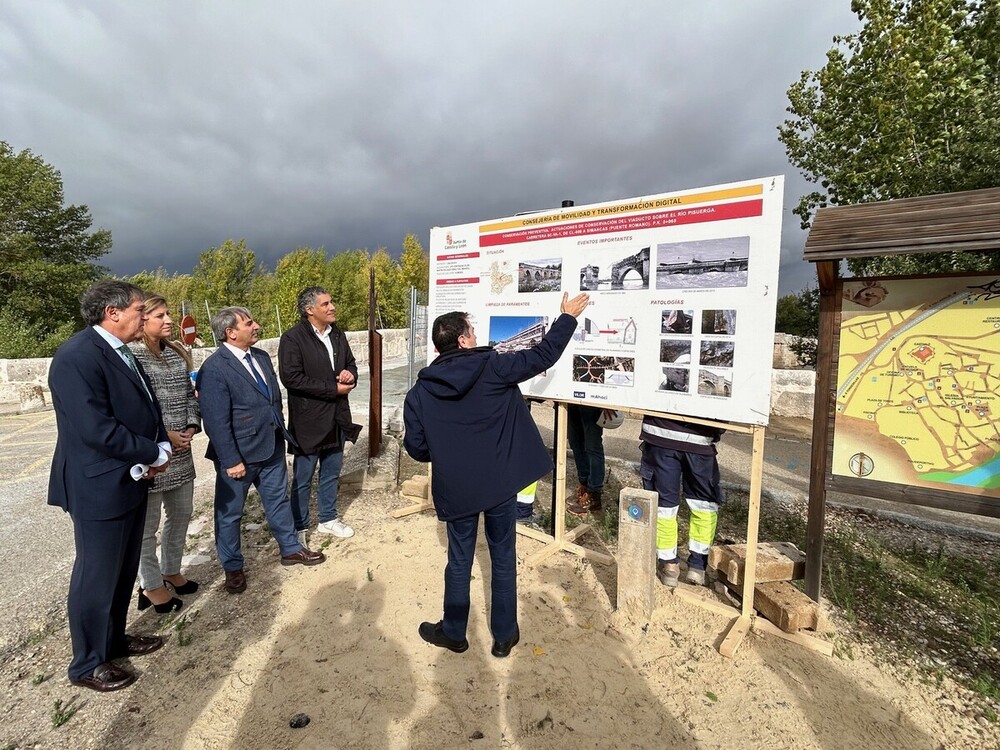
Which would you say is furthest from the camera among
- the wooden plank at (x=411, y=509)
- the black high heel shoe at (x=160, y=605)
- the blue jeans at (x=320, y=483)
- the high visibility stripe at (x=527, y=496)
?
the wooden plank at (x=411, y=509)

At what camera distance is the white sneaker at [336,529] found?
414cm

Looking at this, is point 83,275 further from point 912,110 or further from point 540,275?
point 912,110

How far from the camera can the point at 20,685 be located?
251 cm

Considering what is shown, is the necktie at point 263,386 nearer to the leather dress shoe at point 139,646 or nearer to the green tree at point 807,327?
the leather dress shoe at point 139,646

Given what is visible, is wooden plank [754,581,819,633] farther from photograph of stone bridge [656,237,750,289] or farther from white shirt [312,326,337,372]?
white shirt [312,326,337,372]

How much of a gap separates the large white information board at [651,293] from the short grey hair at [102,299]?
245 centimetres

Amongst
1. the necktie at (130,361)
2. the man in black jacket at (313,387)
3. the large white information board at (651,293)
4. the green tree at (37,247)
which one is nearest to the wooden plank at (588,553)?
the large white information board at (651,293)

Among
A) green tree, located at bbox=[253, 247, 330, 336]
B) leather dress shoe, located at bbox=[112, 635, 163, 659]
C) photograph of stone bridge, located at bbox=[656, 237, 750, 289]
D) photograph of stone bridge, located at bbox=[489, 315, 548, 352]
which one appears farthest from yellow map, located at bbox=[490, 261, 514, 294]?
green tree, located at bbox=[253, 247, 330, 336]

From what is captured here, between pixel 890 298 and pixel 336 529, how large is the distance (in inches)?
174

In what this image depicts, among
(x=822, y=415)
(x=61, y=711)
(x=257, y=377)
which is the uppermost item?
(x=257, y=377)

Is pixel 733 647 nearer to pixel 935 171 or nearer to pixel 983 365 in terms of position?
pixel 983 365

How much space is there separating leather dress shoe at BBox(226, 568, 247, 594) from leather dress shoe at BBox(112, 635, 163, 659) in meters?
0.56

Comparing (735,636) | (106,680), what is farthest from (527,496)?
(106,680)

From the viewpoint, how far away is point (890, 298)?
9.00ft
